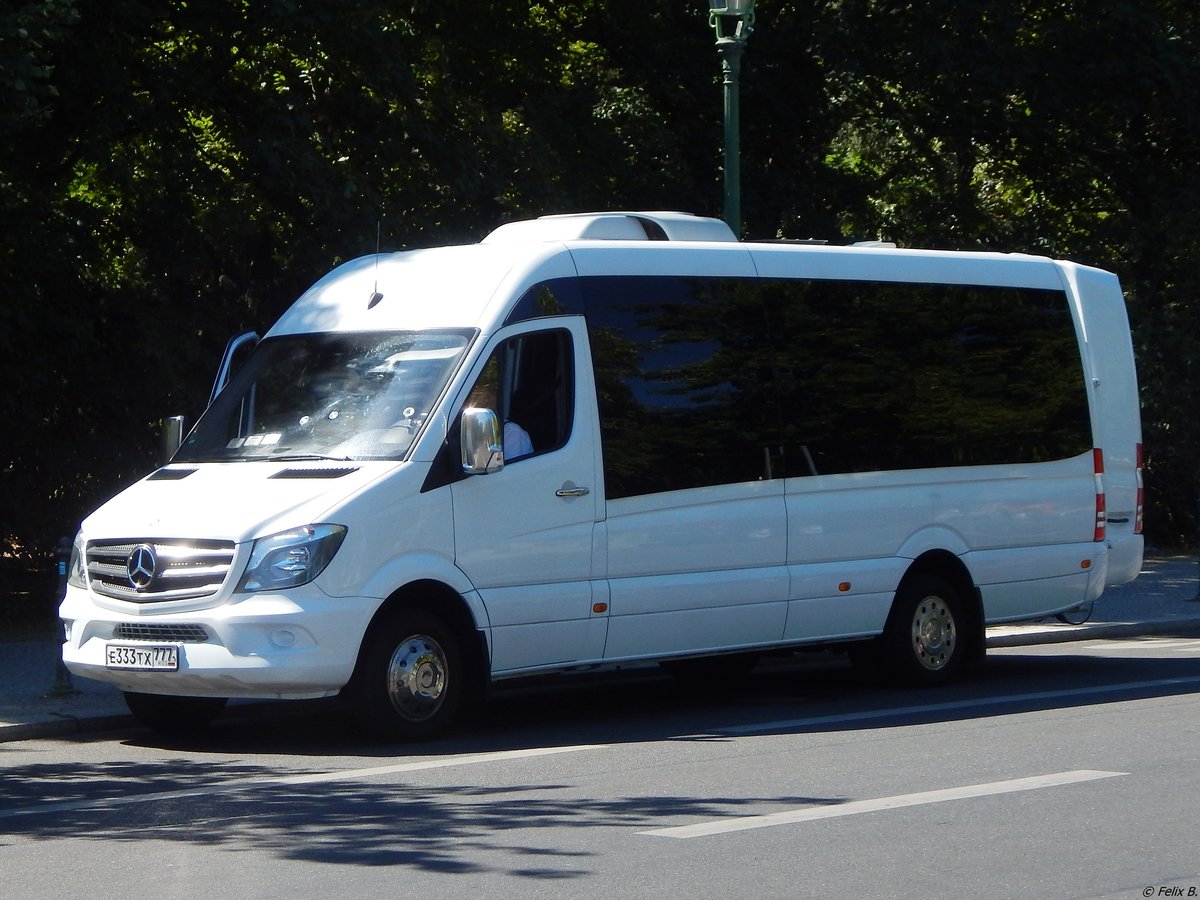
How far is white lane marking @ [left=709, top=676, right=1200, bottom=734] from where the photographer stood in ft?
34.6

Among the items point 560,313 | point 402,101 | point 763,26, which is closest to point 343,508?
point 560,313

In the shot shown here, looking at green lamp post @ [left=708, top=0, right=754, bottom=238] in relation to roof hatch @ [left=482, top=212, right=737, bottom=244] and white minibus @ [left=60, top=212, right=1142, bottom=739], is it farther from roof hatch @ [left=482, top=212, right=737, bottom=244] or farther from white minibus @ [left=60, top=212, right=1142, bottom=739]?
roof hatch @ [left=482, top=212, right=737, bottom=244]

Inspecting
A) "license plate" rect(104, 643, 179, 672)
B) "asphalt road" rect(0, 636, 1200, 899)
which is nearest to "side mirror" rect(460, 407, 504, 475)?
"asphalt road" rect(0, 636, 1200, 899)

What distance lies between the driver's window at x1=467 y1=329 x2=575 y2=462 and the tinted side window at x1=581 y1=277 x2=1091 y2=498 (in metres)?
0.28

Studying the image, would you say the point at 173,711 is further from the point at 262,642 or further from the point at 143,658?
the point at 262,642

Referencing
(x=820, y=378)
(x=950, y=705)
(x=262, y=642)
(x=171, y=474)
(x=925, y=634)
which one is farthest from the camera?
(x=925, y=634)

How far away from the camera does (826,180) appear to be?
78.6ft

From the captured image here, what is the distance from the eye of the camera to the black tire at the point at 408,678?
383 inches

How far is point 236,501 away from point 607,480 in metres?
2.19

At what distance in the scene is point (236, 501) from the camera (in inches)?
381

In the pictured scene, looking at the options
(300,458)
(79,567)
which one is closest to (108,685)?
(79,567)

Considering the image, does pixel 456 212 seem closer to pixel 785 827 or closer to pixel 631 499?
pixel 631 499

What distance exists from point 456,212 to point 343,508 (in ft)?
31.4

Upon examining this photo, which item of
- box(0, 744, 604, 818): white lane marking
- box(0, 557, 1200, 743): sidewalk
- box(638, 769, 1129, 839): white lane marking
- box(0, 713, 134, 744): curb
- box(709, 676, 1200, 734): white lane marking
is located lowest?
box(638, 769, 1129, 839): white lane marking
